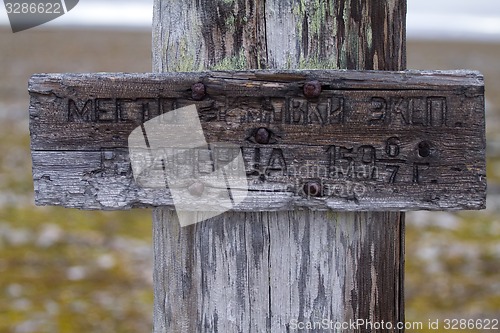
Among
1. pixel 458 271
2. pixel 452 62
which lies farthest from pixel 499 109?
pixel 452 62

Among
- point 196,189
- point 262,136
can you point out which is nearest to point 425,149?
point 262,136

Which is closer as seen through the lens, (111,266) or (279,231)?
(279,231)

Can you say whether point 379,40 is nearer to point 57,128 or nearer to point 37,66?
point 57,128

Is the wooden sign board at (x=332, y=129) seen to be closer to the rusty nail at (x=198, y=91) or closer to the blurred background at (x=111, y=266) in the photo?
the rusty nail at (x=198, y=91)

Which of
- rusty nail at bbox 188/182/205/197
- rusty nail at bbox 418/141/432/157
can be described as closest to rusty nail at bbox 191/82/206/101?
rusty nail at bbox 188/182/205/197

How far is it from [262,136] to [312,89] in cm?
18

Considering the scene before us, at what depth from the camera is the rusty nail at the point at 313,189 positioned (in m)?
1.85

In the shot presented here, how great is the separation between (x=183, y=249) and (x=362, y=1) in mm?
881

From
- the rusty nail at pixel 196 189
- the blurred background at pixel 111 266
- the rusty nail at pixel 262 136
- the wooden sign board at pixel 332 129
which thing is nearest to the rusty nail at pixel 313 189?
the wooden sign board at pixel 332 129

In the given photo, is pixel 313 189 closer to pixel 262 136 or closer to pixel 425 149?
pixel 262 136

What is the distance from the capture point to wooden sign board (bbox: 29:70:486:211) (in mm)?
1835

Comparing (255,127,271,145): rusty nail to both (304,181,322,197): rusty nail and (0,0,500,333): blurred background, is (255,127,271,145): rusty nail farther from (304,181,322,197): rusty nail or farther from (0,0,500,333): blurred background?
(0,0,500,333): blurred background

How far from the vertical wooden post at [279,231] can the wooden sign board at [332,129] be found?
10 cm

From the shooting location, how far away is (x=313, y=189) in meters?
1.85
